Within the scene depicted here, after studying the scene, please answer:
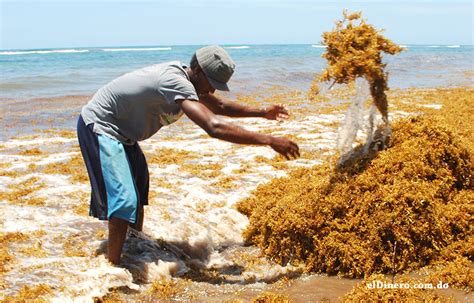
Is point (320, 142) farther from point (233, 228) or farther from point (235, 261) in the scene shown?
point (235, 261)

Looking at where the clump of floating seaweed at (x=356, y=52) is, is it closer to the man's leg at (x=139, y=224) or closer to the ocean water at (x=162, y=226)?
the ocean water at (x=162, y=226)

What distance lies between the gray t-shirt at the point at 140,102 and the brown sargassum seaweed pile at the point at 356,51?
49.1 inches

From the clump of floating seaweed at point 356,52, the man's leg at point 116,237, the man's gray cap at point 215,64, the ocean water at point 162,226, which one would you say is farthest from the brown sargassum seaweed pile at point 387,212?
the man's gray cap at point 215,64

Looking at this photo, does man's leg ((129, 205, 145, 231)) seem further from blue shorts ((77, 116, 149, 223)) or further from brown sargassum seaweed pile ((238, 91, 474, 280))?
brown sargassum seaweed pile ((238, 91, 474, 280))

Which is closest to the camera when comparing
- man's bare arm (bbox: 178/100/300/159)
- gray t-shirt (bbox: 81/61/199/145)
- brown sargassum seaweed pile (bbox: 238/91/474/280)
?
man's bare arm (bbox: 178/100/300/159)

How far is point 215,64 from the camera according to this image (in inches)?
128

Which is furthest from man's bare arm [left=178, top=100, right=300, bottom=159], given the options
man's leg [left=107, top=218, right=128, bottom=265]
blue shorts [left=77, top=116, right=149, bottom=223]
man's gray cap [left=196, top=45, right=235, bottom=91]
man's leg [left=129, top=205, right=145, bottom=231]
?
man's leg [left=129, top=205, right=145, bottom=231]

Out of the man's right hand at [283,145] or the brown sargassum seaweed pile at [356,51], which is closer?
the man's right hand at [283,145]

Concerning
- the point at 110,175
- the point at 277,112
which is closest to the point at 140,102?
the point at 110,175

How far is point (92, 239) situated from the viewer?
4.25 metres

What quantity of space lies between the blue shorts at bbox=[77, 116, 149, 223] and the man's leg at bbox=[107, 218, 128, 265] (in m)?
0.08

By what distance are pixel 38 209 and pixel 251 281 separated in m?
2.48

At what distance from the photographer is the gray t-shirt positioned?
10.6 ft

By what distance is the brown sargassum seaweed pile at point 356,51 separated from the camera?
149 inches
